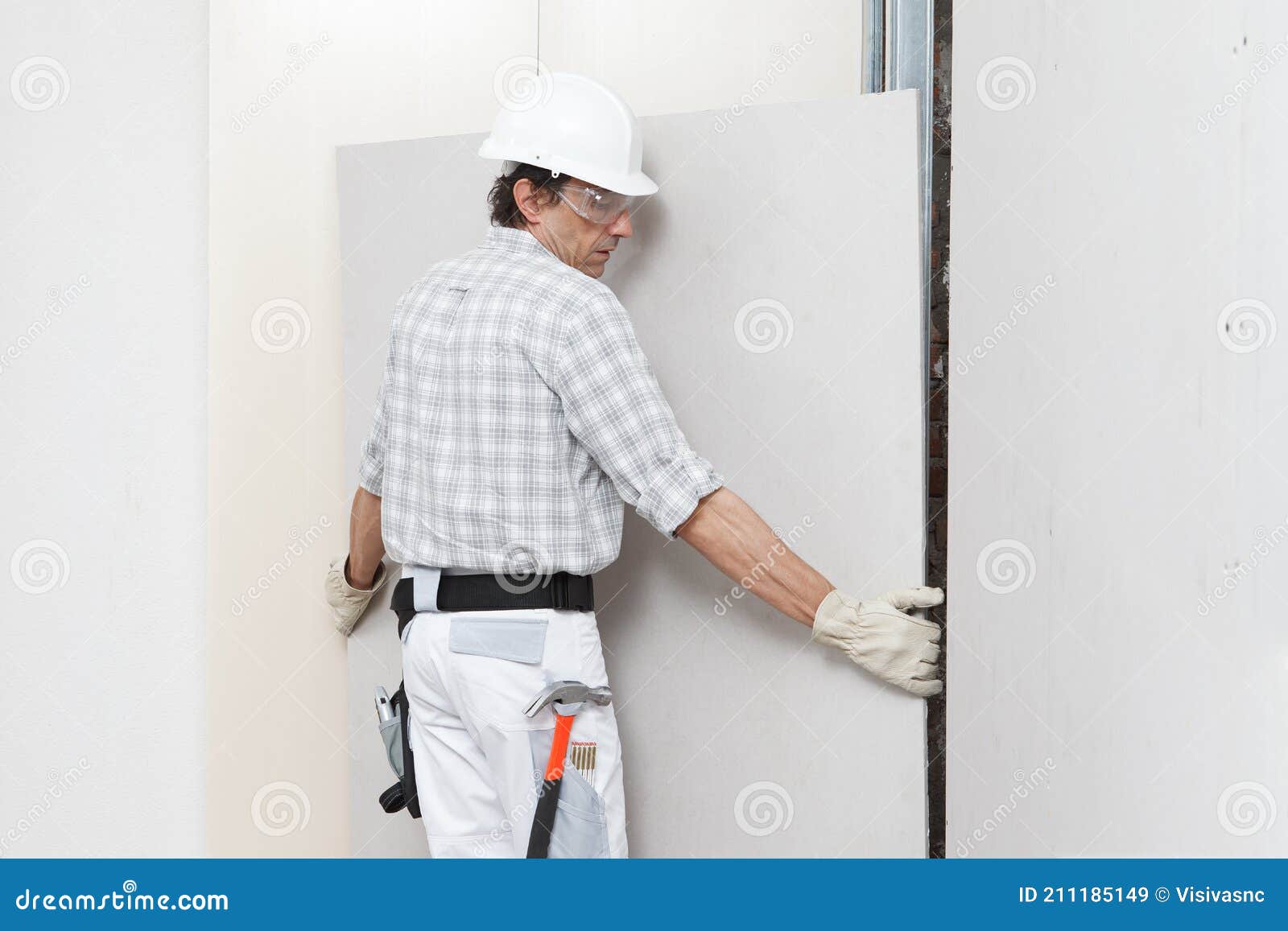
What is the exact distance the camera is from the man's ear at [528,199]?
188 cm

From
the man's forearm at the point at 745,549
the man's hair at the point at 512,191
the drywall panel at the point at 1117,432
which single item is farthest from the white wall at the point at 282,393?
the drywall panel at the point at 1117,432

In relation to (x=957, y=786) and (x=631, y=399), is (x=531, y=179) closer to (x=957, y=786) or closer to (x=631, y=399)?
(x=631, y=399)

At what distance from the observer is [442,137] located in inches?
86.8

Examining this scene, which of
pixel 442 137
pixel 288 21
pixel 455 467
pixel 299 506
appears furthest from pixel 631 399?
pixel 288 21

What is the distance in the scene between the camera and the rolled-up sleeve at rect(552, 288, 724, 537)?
1.69 metres

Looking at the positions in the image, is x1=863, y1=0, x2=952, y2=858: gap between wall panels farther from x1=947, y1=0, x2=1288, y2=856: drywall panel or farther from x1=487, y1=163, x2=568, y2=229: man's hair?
x1=487, y1=163, x2=568, y2=229: man's hair

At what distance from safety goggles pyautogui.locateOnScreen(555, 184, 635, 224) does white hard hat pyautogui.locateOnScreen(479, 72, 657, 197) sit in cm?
3

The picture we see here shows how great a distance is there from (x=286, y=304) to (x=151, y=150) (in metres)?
0.52

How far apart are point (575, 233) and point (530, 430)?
387mm

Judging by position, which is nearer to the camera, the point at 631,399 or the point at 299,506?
the point at 631,399

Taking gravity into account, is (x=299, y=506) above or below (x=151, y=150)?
below

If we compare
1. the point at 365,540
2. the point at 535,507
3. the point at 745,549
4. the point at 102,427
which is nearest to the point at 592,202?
the point at 535,507

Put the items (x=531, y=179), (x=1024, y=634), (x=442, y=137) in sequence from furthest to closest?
(x=442, y=137), (x=531, y=179), (x=1024, y=634)
